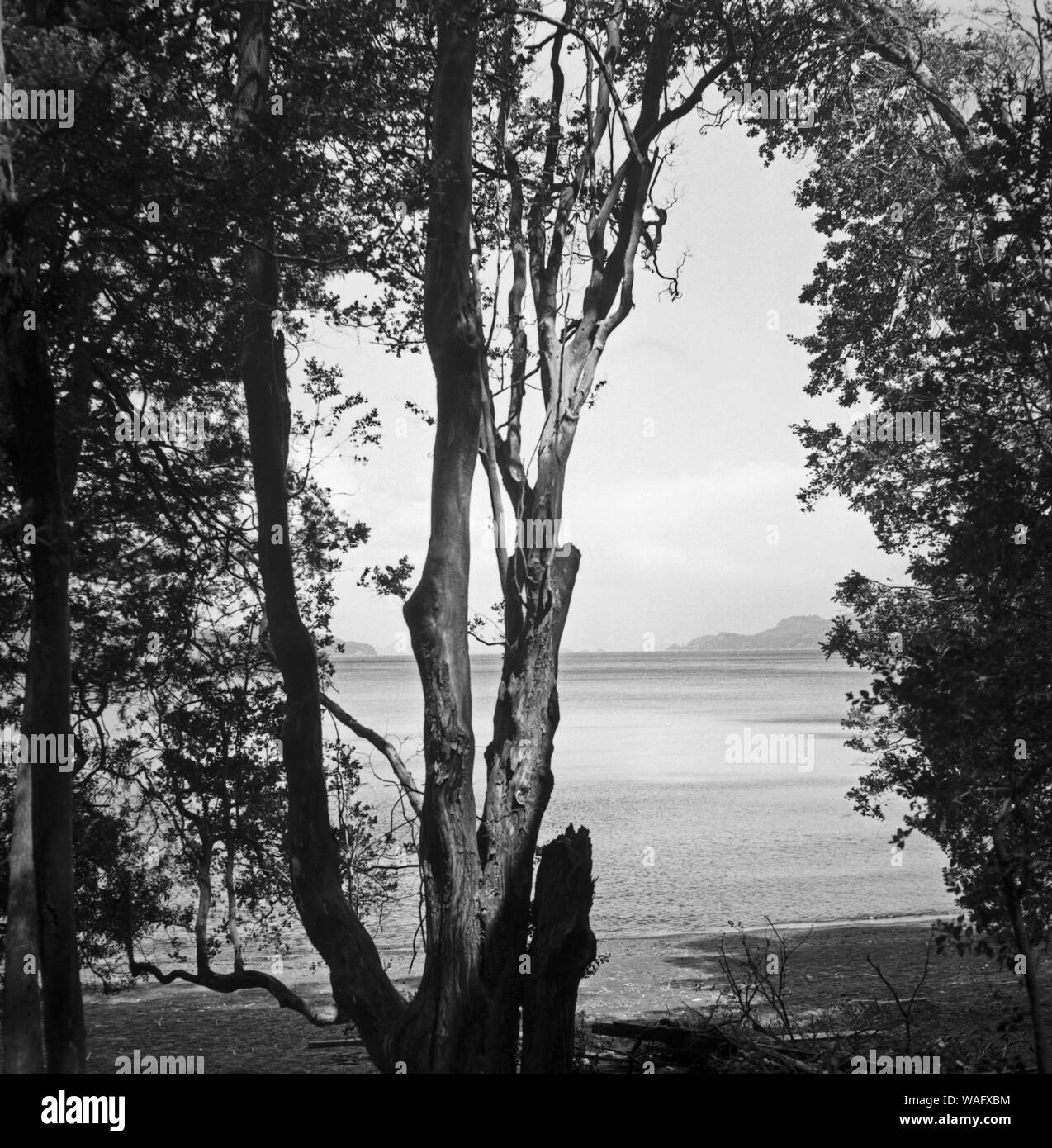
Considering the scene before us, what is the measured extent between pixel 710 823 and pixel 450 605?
17588 mm

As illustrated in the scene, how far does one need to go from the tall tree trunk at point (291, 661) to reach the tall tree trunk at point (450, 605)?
0.38 meters

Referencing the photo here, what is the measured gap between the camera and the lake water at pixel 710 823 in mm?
15617

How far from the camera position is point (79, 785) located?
24.8 feet

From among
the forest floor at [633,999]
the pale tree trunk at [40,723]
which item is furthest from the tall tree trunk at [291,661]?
the forest floor at [633,999]

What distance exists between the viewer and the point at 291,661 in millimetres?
6074

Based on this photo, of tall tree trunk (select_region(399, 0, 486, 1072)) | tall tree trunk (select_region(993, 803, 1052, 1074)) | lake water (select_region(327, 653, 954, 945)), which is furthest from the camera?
lake water (select_region(327, 653, 954, 945))

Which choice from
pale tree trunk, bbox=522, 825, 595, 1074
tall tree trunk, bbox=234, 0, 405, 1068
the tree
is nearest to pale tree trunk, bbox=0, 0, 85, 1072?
tall tree trunk, bbox=234, 0, 405, 1068

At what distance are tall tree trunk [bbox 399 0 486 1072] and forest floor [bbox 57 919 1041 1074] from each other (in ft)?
6.49

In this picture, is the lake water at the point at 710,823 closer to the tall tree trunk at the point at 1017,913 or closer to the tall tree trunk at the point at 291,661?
the tall tree trunk at the point at 291,661

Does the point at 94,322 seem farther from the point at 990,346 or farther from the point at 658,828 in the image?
the point at 658,828

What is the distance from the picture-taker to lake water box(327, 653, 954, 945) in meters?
15.6

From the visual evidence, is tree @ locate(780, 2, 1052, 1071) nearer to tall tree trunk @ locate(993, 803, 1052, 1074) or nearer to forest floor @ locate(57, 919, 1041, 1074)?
tall tree trunk @ locate(993, 803, 1052, 1074)

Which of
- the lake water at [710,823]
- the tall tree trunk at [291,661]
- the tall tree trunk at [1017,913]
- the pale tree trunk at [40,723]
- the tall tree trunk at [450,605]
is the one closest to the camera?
the tall tree trunk at [1017,913]

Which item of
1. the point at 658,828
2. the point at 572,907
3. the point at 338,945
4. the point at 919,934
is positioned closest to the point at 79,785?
the point at 338,945
